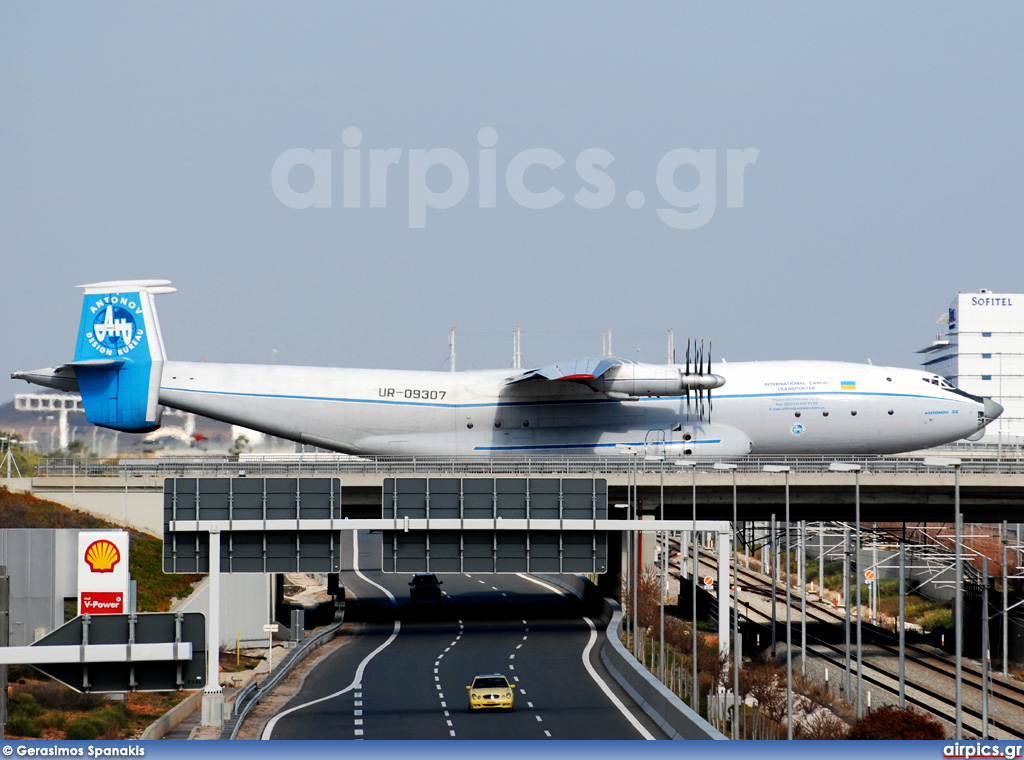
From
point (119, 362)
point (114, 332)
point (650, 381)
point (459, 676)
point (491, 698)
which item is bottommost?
point (459, 676)

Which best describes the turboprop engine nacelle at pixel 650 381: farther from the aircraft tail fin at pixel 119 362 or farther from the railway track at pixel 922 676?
the aircraft tail fin at pixel 119 362

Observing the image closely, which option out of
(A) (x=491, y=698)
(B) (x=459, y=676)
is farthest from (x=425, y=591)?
(A) (x=491, y=698)

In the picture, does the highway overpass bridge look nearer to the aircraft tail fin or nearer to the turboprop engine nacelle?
the turboprop engine nacelle

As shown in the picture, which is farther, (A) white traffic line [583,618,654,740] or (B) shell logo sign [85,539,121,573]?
(B) shell logo sign [85,539,121,573]

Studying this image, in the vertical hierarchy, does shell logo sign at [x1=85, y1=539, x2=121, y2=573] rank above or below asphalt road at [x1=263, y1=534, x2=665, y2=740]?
above

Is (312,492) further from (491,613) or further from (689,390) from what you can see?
(491,613)

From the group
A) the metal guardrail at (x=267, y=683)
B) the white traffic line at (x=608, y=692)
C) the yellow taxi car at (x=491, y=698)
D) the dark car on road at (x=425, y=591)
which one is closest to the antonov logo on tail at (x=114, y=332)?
the metal guardrail at (x=267, y=683)

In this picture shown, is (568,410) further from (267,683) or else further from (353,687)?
(267,683)

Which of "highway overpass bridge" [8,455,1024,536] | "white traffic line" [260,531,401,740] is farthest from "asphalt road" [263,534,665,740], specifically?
"highway overpass bridge" [8,455,1024,536]
